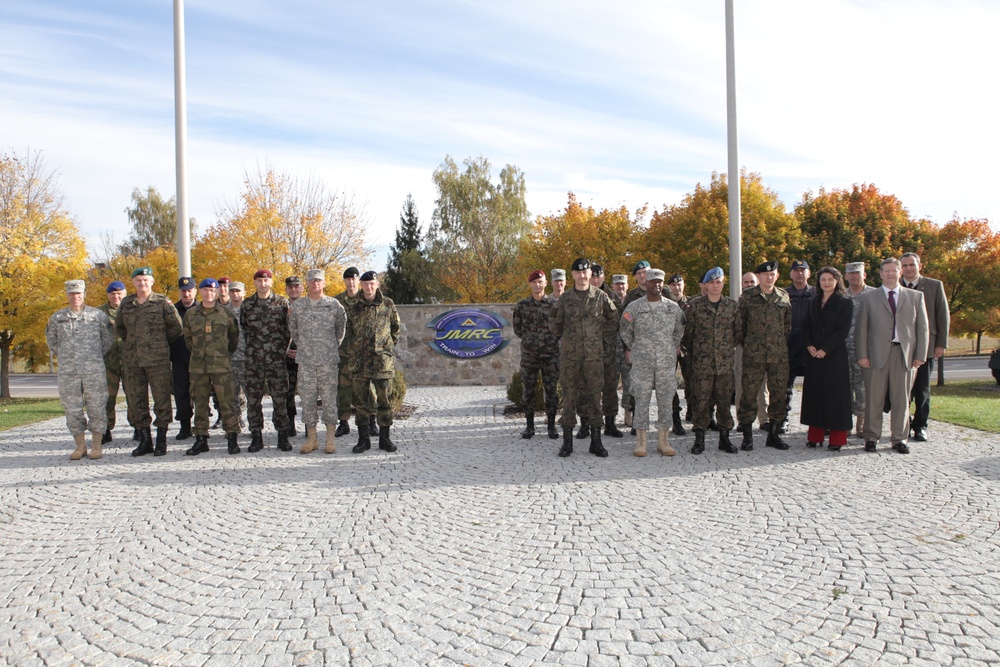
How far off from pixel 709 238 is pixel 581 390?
21282 millimetres

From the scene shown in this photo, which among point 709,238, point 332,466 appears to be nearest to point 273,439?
point 332,466

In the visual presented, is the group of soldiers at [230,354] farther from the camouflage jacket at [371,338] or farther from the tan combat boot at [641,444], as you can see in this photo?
the tan combat boot at [641,444]

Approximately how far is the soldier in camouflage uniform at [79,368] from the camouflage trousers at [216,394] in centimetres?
103

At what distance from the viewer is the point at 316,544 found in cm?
438

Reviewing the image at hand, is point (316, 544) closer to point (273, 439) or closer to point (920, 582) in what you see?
point (920, 582)

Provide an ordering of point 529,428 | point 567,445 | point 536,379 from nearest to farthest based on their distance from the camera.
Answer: point 567,445, point 529,428, point 536,379

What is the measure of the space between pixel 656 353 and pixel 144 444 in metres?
6.13

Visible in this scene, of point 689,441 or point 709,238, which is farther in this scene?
point 709,238

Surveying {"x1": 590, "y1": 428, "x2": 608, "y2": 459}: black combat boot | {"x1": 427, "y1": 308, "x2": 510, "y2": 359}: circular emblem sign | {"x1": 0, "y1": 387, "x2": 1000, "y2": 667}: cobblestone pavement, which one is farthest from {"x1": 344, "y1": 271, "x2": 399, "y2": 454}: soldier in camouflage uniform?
{"x1": 427, "y1": 308, "x2": 510, "y2": 359}: circular emblem sign

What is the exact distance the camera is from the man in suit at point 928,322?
749 cm

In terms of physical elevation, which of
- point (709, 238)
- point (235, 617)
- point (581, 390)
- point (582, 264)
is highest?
point (709, 238)

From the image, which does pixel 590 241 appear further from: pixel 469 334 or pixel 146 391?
pixel 146 391

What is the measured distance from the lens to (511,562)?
3992 millimetres

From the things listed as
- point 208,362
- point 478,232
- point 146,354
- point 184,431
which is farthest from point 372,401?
point 478,232
